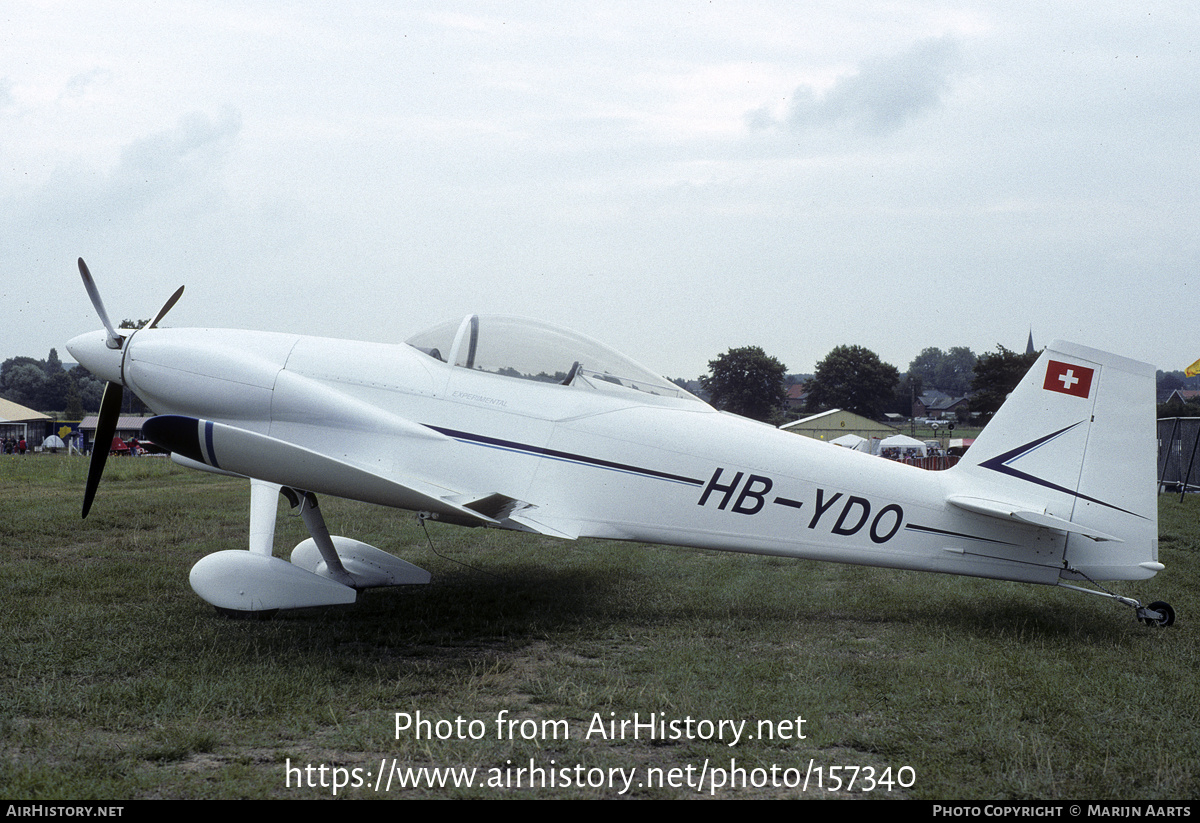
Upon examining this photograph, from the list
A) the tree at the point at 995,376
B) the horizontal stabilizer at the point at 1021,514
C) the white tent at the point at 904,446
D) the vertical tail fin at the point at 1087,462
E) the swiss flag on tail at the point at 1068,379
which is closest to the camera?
the horizontal stabilizer at the point at 1021,514

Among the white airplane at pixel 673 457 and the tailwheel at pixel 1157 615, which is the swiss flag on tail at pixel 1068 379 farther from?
the tailwheel at pixel 1157 615

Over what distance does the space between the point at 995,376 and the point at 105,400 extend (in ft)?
205

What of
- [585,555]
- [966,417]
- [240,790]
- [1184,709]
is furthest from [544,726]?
[966,417]

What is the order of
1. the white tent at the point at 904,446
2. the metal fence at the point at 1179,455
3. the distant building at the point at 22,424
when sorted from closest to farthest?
1. the metal fence at the point at 1179,455
2. the white tent at the point at 904,446
3. the distant building at the point at 22,424

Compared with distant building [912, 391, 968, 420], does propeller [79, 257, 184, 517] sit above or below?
below

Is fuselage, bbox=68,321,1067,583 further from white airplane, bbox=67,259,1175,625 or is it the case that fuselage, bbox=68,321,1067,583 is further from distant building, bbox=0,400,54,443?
distant building, bbox=0,400,54,443

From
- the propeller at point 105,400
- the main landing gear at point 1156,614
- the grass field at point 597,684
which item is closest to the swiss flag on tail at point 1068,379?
the main landing gear at point 1156,614

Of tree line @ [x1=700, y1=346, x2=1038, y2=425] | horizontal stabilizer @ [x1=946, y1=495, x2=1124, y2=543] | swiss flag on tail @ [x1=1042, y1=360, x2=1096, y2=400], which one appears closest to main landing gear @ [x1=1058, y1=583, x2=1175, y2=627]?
horizontal stabilizer @ [x1=946, y1=495, x2=1124, y2=543]

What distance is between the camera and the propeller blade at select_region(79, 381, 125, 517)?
6.63m

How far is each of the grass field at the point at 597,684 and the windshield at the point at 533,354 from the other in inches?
71.6

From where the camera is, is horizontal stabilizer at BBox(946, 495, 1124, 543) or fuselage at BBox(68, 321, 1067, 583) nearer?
horizontal stabilizer at BBox(946, 495, 1124, 543)

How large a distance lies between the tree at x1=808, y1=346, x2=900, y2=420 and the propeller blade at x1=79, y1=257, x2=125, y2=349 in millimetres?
69015

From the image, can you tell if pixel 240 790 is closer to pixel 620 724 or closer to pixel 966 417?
pixel 620 724

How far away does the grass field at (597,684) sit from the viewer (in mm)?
3205
